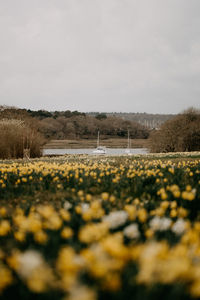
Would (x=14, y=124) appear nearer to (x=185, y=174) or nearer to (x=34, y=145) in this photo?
(x=34, y=145)

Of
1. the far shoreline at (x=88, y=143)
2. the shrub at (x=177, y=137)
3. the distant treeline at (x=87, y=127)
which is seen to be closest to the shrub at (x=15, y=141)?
the shrub at (x=177, y=137)

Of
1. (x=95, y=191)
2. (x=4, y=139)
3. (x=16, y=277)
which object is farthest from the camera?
(x=4, y=139)

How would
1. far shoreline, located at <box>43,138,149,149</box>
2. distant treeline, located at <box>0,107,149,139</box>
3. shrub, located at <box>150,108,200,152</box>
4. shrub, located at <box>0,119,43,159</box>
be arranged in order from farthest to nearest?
distant treeline, located at <box>0,107,149,139</box> → far shoreline, located at <box>43,138,149,149</box> → shrub, located at <box>150,108,200,152</box> → shrub, located at <box>0,119,43,159</box>

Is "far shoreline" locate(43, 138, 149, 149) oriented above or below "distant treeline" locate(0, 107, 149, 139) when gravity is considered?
below

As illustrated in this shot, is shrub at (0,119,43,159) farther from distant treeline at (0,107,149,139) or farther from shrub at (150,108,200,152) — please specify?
distant treeline at (0,107,149,139)

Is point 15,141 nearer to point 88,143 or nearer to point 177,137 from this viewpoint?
point 177,137

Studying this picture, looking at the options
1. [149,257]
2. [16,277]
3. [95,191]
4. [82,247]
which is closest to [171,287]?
[149,257]

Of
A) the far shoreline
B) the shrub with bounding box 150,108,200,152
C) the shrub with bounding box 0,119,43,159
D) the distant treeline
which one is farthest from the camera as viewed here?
the distant treeline

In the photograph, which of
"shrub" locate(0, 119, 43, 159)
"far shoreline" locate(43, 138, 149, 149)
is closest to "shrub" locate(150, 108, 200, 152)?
"shrub" locate(0, 119, 43, 159)

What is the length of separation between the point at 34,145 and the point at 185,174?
633 inches

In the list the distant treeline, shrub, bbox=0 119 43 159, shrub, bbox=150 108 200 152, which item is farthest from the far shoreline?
shrub, bbox=0 119 43 159

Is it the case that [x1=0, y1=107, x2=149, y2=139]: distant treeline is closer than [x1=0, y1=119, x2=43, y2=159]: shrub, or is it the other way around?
[x1=0, y1=119, x2=43, y2=159]: shrub

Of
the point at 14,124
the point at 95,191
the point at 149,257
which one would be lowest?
the point at 95,191

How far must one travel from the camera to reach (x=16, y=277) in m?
1.58
